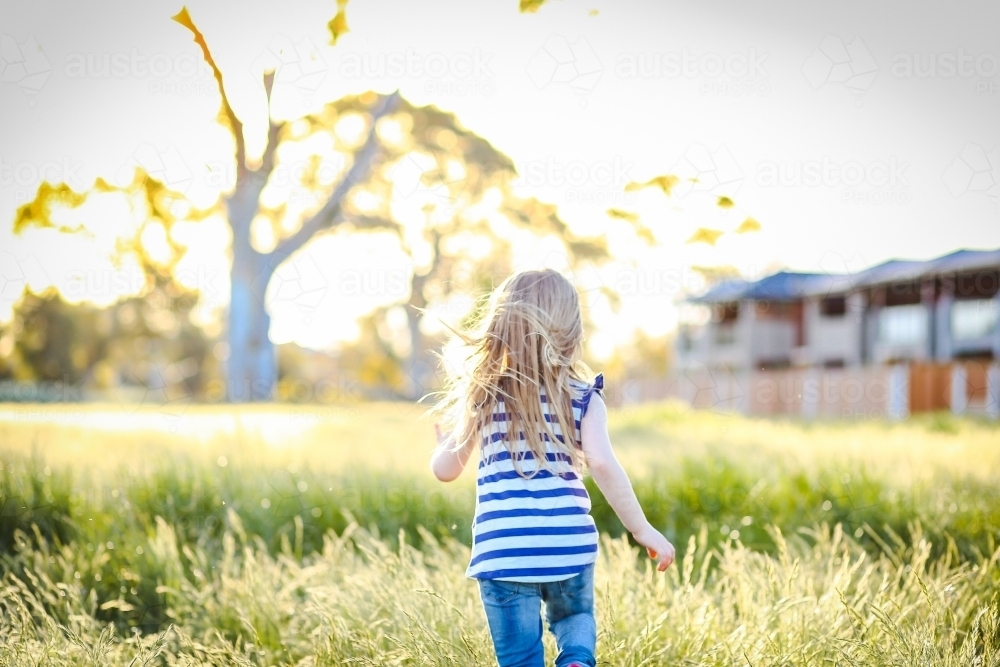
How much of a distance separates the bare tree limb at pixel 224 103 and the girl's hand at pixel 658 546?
122 inches

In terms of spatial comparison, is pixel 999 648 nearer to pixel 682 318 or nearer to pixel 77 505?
pixel 77 505

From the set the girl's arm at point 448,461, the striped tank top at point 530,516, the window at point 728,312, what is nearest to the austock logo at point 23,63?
the girl's arm at point 448,461

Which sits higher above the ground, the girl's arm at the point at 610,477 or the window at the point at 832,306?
the window at the point at 832,306

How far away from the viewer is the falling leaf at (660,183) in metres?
4.43

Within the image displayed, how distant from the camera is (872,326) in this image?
20906 millimetres

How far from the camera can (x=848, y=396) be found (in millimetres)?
15969

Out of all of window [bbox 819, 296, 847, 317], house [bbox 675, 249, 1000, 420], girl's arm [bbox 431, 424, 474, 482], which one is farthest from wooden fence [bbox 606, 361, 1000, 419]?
girl's arm [bbox 431, 424, 474, 482]

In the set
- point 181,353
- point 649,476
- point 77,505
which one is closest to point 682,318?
point 181,353

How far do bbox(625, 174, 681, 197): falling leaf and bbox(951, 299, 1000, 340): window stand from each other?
17.5m

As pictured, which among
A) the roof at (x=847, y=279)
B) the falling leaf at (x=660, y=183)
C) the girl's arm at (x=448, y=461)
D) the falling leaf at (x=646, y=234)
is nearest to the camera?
the girl's arm at (x=448, y=461)

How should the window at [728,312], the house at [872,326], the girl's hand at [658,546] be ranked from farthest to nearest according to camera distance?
1. the window at [728,312]
2. the house at [872,326]
3. the girl's hand at [658,546]

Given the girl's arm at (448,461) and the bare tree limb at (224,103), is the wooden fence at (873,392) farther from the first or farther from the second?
the girl's arm at (448,461)

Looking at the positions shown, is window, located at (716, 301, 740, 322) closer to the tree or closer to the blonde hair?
the tree

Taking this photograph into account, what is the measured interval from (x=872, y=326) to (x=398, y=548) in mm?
19533
